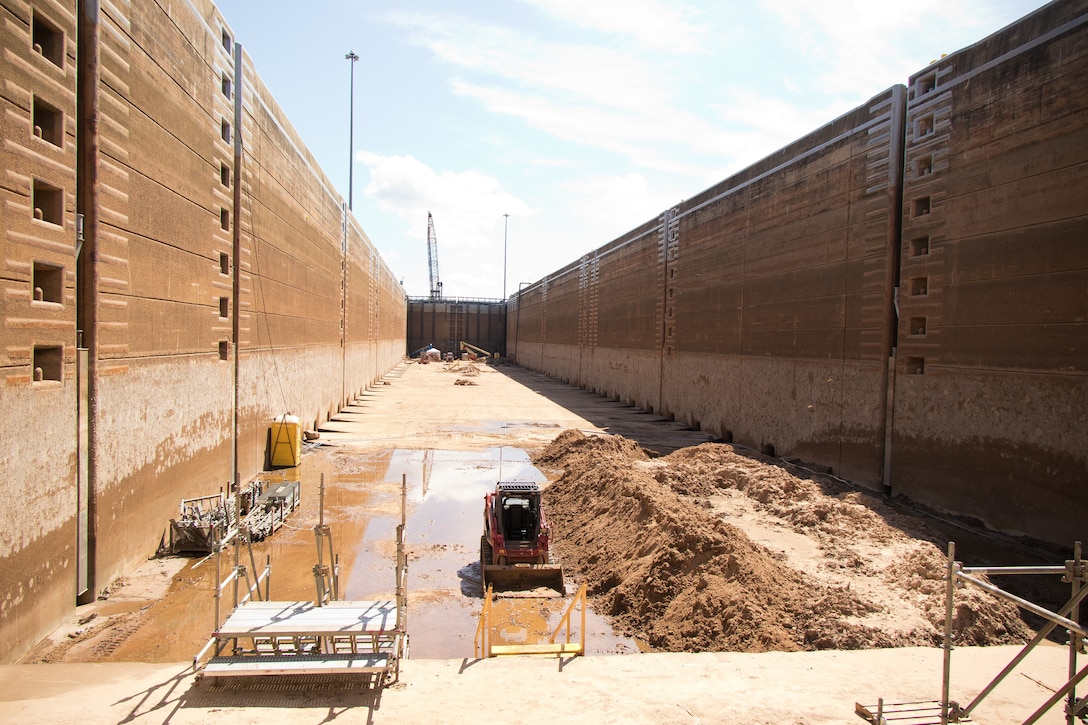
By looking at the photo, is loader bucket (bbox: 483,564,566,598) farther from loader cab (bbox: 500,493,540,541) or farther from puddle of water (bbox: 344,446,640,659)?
loader cab (bbox: 500,493,540,541)

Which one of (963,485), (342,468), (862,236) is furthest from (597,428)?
(963,485)

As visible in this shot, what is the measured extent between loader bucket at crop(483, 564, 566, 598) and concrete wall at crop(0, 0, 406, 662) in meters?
4.92

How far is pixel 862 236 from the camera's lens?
15.4 meters

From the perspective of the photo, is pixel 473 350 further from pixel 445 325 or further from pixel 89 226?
pixel 89 226

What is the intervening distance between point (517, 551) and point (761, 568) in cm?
330

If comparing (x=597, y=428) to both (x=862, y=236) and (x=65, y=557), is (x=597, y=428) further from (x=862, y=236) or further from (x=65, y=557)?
(x=65, y=557)

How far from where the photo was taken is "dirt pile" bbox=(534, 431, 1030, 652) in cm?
747

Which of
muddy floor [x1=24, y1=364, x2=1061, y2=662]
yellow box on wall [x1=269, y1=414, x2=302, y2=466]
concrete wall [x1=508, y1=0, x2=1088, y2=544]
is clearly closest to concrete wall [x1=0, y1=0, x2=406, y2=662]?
yellow box on wall [x1=269, y1=414, x2=302, y2=466]

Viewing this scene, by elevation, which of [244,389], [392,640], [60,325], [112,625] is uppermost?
[60,325]

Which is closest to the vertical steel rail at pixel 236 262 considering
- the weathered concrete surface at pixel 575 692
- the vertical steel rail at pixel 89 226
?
the vertical steel rail at pixel 89 226

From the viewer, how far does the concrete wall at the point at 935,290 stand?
10.5 metres

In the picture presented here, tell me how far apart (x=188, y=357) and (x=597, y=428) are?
52.6 feet

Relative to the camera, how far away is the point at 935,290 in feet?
43.0

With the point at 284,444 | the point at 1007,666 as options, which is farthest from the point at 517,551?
the point at 284,444
